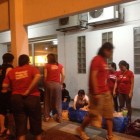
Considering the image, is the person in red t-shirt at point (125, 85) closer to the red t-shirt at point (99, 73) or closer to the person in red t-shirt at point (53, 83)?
the person in red t-shirt at point (53, 83)

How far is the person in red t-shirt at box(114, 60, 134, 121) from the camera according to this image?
530 centimetres

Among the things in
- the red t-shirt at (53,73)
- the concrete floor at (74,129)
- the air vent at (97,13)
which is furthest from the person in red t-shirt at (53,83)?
the air vent at (97,13)

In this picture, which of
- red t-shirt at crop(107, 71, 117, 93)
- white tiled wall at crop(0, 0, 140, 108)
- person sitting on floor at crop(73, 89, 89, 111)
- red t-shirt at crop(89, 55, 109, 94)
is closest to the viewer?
red t-shirt at crop(89, 55, 109, 94)

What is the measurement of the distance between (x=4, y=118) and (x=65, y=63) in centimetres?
436

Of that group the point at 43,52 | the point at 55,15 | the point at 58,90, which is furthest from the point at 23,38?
the point at 43,52

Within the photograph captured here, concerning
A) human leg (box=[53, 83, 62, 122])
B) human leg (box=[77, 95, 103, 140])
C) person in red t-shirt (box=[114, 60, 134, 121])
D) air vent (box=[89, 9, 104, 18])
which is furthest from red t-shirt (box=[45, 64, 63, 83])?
air vent (box=[89, 9, 104, 18])

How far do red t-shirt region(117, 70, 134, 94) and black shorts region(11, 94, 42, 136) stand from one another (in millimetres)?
2439

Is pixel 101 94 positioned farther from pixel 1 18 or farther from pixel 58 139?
pixel 1 18

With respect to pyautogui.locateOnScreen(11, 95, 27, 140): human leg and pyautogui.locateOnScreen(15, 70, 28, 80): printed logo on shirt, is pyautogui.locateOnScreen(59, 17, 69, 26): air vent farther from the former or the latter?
pyautogui.locateOnScreen(11, 95, 27, 140): human leg

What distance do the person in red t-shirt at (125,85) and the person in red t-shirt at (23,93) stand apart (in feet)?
8.10

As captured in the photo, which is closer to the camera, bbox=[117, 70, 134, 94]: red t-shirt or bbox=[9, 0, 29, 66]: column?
bbox=[9, 0, 29, 66]: column

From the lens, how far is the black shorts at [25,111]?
3547 mm

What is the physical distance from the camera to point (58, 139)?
14.2 feet

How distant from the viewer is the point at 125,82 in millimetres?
5367
